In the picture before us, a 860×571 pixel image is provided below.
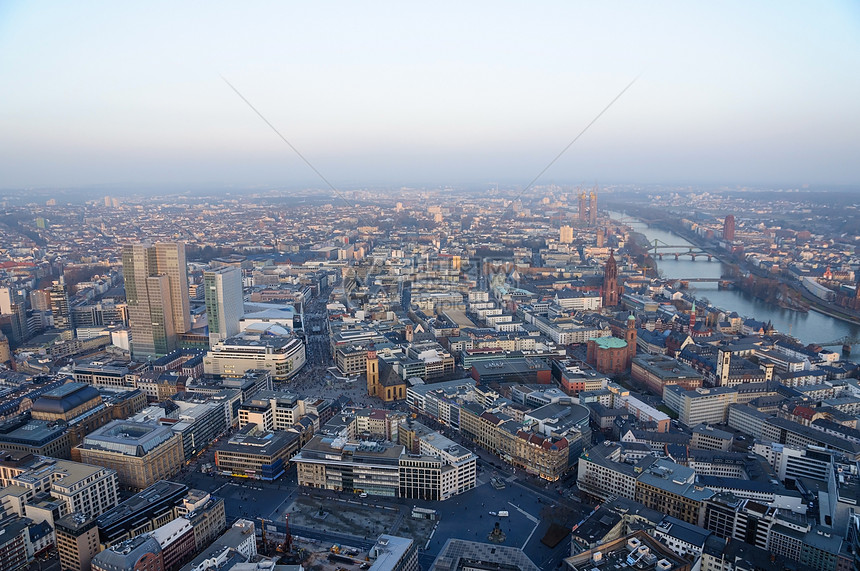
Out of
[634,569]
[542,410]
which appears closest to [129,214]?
[542,410]

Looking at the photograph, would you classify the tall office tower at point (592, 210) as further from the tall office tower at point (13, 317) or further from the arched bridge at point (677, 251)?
the tall office tower at point (13, 317)

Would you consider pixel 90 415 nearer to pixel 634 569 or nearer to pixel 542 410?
pixel 542 410

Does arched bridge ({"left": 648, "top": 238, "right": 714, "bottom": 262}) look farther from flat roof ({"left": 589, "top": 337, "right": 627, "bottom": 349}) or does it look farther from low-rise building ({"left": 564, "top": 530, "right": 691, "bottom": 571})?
low-rise building ({"left": 564, "top": 530, "right": 691, "bottom": 571})

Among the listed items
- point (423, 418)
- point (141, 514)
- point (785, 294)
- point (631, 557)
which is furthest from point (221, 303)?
point (785, 294)

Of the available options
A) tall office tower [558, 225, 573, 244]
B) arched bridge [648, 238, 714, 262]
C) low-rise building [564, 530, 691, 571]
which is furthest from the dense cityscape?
tall office tower [558, 225, 573, 244]

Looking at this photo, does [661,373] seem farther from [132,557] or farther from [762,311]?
[762,311]
